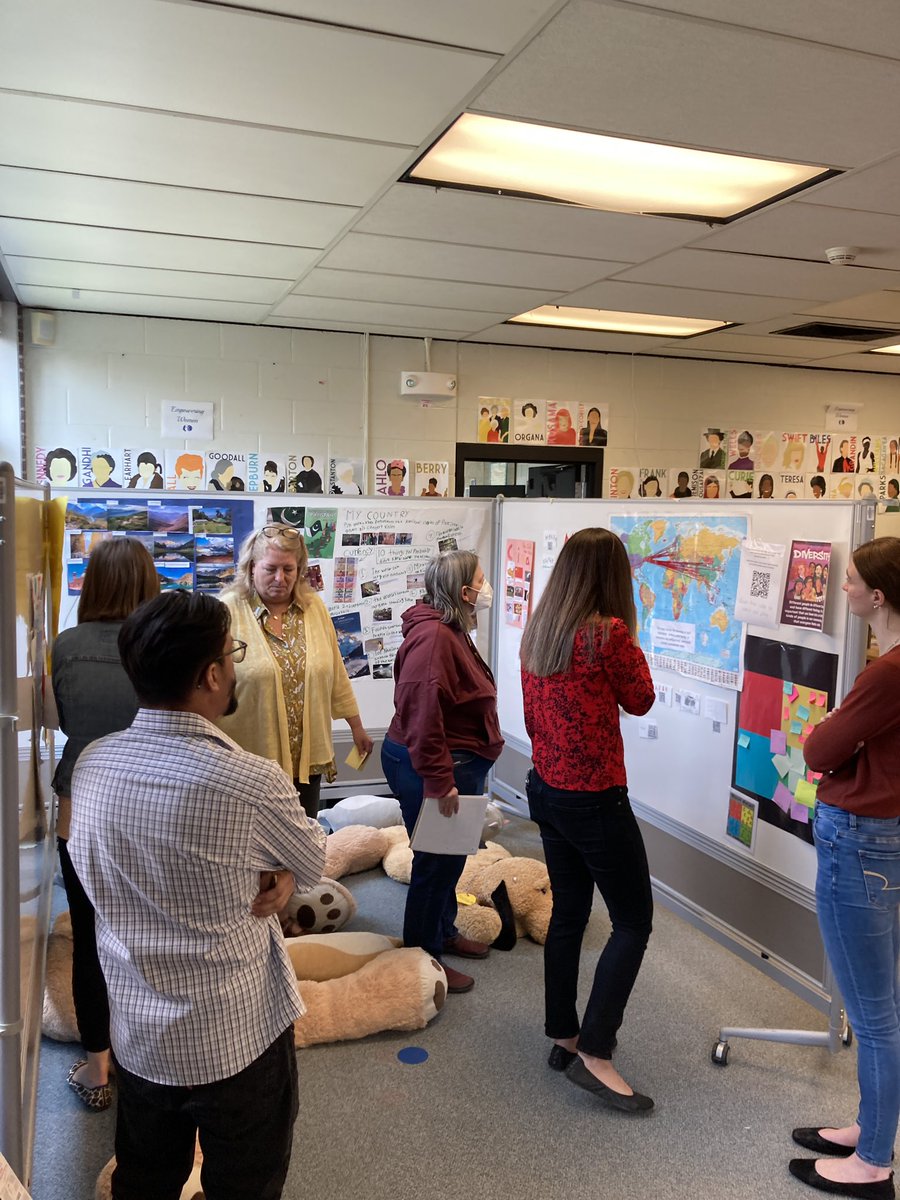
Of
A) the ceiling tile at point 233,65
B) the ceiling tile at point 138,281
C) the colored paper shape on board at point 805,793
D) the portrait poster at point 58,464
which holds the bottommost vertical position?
the colored paper shape on board at point 805,793

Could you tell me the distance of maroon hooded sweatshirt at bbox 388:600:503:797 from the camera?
2561 mm

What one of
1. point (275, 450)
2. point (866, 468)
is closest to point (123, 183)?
point (275, 450)

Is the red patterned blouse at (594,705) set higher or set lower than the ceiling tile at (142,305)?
lower

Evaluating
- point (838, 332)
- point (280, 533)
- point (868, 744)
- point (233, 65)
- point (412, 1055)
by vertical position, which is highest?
point (838, 332)

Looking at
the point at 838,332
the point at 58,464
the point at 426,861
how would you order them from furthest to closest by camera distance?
the point at 838,332
the point at 58,464
the point at 426,861

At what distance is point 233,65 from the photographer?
1.97m

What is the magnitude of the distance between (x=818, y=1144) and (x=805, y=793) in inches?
36.6

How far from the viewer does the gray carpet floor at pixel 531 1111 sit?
2.01 metres

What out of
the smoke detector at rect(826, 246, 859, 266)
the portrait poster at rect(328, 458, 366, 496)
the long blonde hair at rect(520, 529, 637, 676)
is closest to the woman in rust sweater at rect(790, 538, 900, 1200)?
the long blonde hair at rect(520, 529, 637, 676)

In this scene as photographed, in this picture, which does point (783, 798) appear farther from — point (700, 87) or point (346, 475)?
point (346, 475)

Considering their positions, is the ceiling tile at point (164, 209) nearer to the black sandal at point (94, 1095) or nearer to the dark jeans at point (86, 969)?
the dark jeans at point (86, 969)

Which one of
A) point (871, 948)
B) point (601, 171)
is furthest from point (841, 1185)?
point (601, 171)

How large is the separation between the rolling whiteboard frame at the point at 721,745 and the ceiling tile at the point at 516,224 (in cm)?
96

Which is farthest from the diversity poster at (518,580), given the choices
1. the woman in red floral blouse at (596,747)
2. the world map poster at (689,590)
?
the woman in red floral blouse at (596,747)
